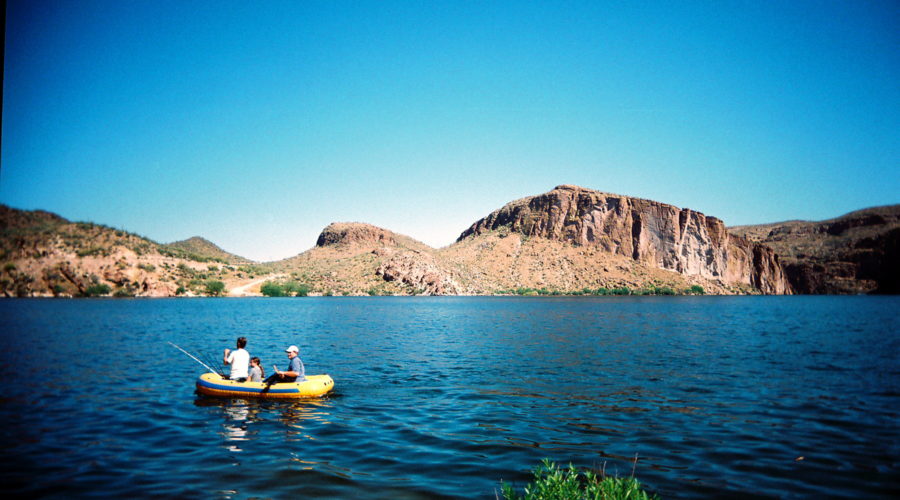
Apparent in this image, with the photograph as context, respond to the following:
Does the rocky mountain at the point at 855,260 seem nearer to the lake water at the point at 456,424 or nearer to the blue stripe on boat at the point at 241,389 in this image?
the lake water at the point at 456,424

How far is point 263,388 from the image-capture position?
→ 15438mm

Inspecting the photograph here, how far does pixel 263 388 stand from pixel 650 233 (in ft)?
556

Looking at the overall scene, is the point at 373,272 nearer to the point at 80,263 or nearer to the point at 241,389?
the point at 80,263

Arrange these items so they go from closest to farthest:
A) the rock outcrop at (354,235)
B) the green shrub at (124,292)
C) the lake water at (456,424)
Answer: the lake water at (456,424) → the green shrub at (124,292) → the rock outcrop at (354,235)

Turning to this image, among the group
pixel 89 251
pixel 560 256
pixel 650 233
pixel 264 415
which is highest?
pixel 650 233

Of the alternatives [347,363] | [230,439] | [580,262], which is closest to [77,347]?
[347,363]

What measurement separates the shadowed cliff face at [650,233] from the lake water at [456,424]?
142437mm

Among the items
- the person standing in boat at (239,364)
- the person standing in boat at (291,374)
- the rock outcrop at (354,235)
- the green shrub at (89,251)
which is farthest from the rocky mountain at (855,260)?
the green shrub at (89,251)

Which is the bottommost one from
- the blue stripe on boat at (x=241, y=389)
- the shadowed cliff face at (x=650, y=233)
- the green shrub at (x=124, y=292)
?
the blue stripe on boat at (x=241, y=389)

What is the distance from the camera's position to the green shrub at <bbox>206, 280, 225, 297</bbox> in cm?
9881

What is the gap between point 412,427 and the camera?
12.3 metres

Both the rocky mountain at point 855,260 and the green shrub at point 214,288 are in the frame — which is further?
the rocky mountain at point 855,260

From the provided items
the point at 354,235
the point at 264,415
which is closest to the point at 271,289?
the point at 354,235

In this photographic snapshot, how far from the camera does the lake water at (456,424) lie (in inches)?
350
